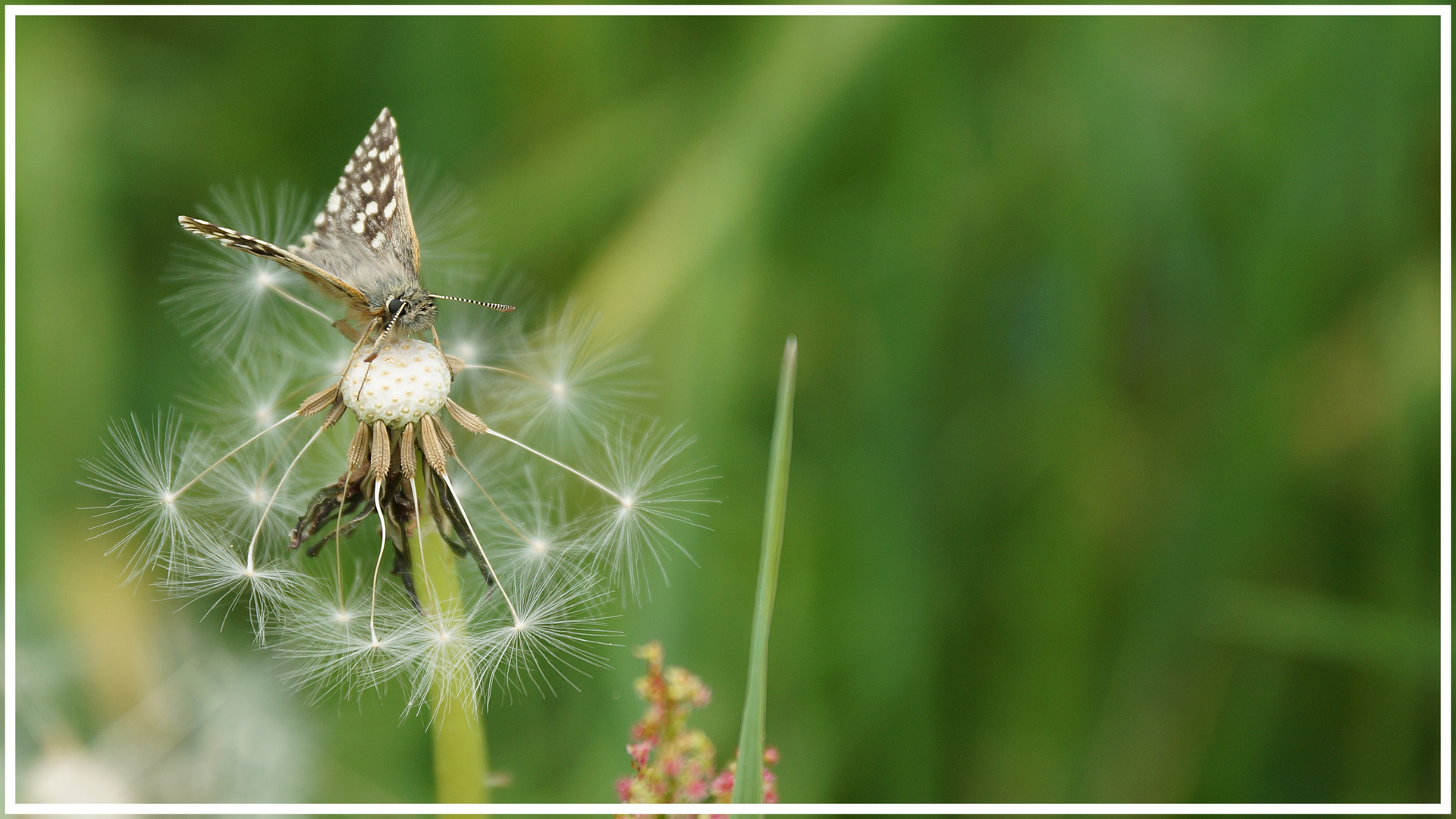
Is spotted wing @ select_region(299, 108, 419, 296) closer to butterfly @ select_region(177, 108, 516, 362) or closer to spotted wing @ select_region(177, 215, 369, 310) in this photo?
butterfly @ select_region(177, 108, 516, 362)

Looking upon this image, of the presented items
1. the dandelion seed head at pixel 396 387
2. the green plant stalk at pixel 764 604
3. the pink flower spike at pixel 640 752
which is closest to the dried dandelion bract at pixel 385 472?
the dandelion seed head at pixel 396 387

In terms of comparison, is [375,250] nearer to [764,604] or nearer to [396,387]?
[396,387]

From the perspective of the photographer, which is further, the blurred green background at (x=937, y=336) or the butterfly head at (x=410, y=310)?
the blurred green background at (x=937, y=336)

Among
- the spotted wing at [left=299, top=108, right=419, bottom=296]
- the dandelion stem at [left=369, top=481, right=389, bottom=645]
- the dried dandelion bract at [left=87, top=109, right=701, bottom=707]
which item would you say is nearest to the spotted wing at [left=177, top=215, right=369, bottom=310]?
the dried dandelion bract at [left=87, top=109, right=701, bottom=707]

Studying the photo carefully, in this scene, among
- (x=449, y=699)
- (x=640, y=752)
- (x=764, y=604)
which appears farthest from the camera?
(x=449, y=699)

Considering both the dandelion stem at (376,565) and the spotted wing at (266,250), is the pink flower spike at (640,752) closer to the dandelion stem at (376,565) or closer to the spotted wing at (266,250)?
the dandelion stem at (376,565)

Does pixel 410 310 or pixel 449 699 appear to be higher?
pixel 410 310

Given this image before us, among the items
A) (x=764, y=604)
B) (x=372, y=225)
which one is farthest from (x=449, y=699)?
(x=372, y=225)
